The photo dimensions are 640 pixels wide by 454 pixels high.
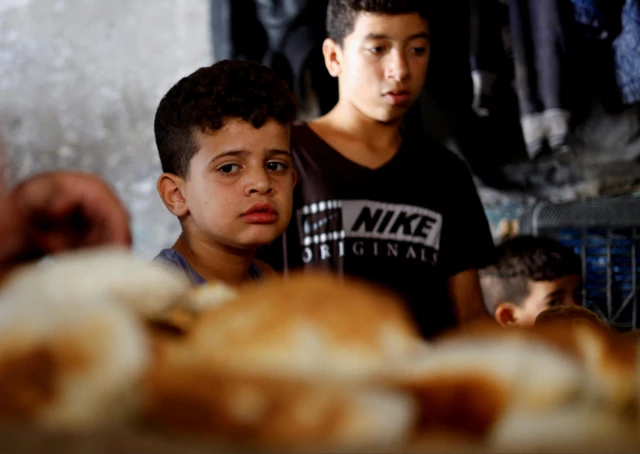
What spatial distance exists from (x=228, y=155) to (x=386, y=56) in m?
0.54

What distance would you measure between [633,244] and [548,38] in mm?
597

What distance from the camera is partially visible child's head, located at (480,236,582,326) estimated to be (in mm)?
1494

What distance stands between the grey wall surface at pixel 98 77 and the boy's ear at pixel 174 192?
1.12 meters

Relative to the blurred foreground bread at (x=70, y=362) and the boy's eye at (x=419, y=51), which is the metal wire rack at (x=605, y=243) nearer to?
the boy's eye at (x=419, y=51)

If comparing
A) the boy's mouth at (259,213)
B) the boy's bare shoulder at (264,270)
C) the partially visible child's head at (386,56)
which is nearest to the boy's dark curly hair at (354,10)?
the partially visible child's head at (386,56)

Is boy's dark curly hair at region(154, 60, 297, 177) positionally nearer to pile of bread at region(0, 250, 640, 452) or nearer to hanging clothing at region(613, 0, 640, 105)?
pile of bread at region(0, 250, 640, 452)

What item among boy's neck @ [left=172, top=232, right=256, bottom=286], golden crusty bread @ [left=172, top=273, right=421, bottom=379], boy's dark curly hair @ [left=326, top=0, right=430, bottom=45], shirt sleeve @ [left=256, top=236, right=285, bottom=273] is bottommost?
shirt sleeve @ [left=256, top=236, right=285, bottom=273]

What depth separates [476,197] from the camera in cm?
129

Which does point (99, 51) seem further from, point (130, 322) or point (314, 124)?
point (130, 322)

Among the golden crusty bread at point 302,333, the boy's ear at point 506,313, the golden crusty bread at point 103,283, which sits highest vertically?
the golden crusty bread at point 103,283

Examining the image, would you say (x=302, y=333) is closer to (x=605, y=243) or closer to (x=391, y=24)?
(x=391, y=24)

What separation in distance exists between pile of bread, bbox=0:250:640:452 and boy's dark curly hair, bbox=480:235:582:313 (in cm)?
131

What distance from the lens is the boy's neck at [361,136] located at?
47.5 inches

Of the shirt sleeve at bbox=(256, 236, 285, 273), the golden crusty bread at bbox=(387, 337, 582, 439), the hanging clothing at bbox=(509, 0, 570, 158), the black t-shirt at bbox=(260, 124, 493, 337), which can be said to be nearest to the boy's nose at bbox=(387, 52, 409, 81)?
the black t-shirt at bbox=(260, 124, 493, 337)
